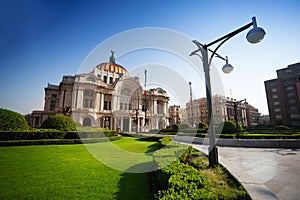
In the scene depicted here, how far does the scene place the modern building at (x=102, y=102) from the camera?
116 ft

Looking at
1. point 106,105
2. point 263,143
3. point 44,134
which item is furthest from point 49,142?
point 106,105

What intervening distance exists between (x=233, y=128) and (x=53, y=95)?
51487mm

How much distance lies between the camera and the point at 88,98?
3825 centimetres

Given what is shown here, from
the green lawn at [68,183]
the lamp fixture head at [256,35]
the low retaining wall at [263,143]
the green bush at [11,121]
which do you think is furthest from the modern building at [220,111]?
the green lawn at [68,183]

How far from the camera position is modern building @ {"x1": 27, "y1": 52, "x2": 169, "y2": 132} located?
3538 cm

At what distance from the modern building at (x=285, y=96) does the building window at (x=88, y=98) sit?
53692 mm

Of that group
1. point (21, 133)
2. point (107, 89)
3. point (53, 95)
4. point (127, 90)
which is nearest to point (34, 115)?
point (53, 95)

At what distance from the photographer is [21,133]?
1094 cm

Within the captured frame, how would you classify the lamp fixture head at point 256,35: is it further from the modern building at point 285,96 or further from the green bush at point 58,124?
the modern building at point 285,96

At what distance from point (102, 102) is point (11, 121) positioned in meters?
27.8

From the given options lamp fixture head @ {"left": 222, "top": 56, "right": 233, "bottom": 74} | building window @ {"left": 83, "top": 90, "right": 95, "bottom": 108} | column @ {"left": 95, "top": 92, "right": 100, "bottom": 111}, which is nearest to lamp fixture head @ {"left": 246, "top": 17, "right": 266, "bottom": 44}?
lamp fixture head @ {"left": 222, "top": 56, "right": 233, "bottom": 74}

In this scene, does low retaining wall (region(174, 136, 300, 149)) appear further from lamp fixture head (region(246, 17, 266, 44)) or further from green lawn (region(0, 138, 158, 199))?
green lawn (region(0, 138, 158, 199))

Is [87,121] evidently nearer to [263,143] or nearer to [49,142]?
[49,142]

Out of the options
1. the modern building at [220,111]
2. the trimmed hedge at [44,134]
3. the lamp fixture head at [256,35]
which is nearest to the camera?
the lamp fixture head at [256,35]
